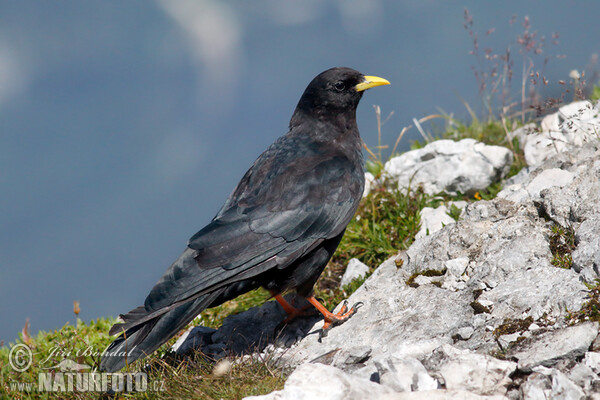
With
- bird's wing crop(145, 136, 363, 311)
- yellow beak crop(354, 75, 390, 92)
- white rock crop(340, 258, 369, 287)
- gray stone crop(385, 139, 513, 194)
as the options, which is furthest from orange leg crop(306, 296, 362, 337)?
gray stone crop(385, 139, 513, 194)

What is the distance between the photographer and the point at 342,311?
5668 millimetres

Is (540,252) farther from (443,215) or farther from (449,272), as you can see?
(443,215)

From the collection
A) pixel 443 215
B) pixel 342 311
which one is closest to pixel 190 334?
pixel 342 311

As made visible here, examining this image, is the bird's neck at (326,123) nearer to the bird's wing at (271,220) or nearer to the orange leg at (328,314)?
the bird's wing at (271,220)

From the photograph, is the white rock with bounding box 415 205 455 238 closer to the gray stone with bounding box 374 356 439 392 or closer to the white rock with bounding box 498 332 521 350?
the white rock with bounding box 498 332 521 350

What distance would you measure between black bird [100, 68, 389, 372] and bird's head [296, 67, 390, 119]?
0.04 ft

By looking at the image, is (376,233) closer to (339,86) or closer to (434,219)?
(434,219)

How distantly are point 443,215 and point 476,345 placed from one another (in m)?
2.98

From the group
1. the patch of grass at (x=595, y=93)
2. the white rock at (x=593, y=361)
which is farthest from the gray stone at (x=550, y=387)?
the patch of grass at (x=595, y=93)

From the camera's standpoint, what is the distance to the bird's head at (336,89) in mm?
6363

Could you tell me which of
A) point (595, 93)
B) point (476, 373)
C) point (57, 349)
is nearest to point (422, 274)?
point (476, 373)

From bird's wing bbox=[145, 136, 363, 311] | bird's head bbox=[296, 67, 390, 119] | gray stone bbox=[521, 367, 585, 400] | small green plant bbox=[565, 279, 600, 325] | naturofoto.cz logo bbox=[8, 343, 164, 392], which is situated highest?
bird's head bbox=[296, 67, 390, 119]

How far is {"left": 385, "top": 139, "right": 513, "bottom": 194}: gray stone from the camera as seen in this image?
8.04 meters

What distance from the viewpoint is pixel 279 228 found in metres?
5.18
